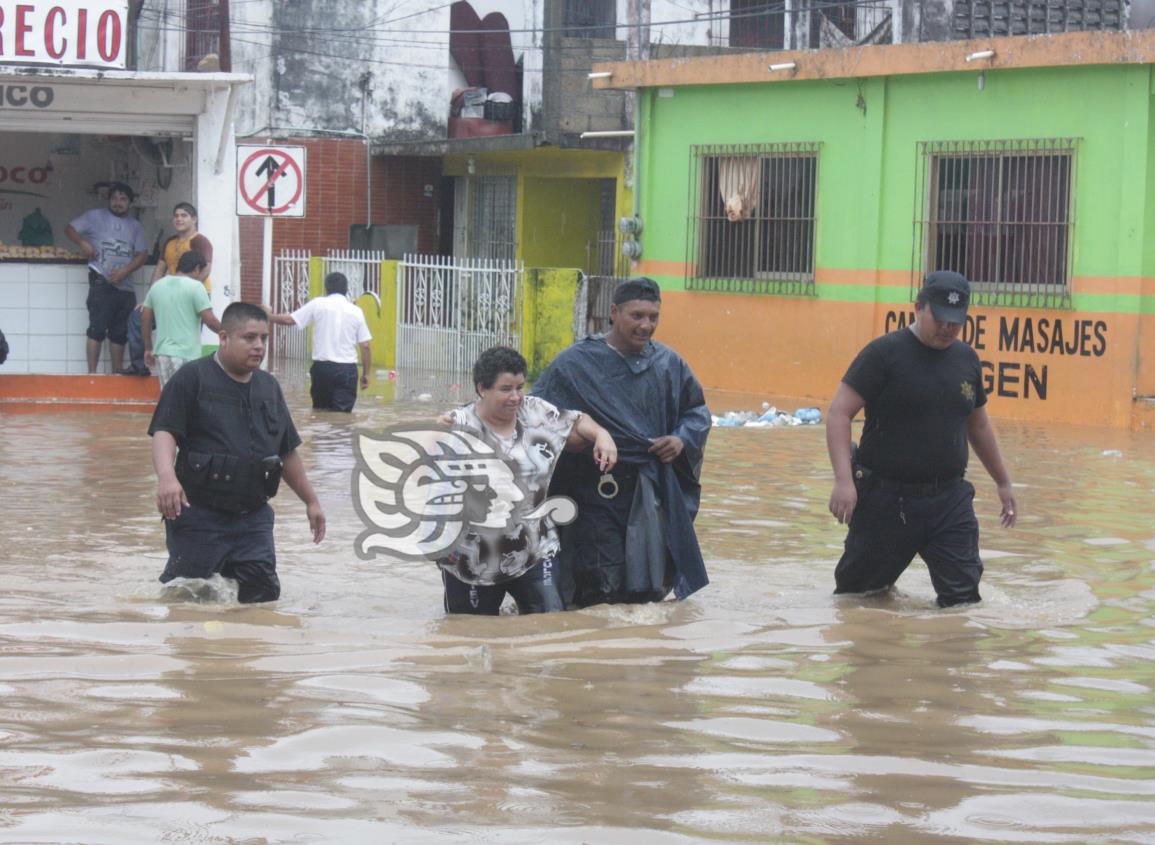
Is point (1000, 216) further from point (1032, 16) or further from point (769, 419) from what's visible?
point (1032, 16)

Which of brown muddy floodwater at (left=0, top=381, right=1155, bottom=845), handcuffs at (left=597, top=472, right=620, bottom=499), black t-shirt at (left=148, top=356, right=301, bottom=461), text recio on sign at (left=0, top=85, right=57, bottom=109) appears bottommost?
brown muddy floodwater at (left=0, top=381, right=1155, bottom=845)

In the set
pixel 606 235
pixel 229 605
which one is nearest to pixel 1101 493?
pixel 229 605

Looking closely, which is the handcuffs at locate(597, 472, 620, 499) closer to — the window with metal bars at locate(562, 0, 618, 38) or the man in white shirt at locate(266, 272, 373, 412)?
the man in white shirt at locate(266, 272, 373, 412)

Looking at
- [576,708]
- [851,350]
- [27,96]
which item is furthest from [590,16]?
[576,708]

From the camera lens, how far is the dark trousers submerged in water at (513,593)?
761 cm

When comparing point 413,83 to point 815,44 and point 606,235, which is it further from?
point 815,44

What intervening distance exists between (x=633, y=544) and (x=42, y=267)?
11.2 metres

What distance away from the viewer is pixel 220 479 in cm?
755

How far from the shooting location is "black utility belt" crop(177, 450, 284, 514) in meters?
7.54

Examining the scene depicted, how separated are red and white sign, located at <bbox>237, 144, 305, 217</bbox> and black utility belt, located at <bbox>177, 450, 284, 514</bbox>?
34.4 ft

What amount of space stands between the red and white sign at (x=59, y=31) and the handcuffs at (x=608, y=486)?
9.48 meters

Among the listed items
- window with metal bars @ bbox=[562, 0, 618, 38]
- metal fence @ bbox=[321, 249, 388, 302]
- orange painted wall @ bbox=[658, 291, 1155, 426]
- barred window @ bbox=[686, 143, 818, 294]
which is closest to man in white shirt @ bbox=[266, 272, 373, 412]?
orange painted wall @ bbox=[658, 291, 1155, 426]

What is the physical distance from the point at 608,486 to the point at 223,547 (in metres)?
1.68

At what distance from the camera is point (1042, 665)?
6922 millimetres
